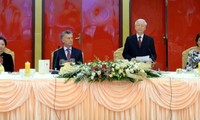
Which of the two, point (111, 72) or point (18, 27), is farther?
point (18, 27)

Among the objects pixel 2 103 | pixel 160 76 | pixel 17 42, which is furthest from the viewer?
pixel 17 42

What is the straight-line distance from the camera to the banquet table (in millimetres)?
3227

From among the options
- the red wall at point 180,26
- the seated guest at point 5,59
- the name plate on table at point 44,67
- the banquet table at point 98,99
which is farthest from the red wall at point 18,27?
the banquet table at point 98,99

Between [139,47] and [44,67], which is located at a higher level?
[139,47]

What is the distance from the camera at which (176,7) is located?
7520mm

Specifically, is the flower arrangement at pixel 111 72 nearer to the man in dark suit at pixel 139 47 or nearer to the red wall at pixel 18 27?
the man in dark suit at pixel 139 47

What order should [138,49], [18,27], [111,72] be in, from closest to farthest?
[111,72]
[138,49]
[18,27]

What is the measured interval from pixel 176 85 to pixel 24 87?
137 cm

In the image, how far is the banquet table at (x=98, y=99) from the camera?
3.23 m

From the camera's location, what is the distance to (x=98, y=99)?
10.7 feet

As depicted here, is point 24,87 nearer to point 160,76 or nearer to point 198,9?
point 160,76

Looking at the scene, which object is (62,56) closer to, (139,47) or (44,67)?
(44,67)

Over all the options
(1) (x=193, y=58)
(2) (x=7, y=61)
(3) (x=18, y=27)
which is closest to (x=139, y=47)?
(1) (x=193, y=58)

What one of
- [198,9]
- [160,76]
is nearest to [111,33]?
[198,9]
